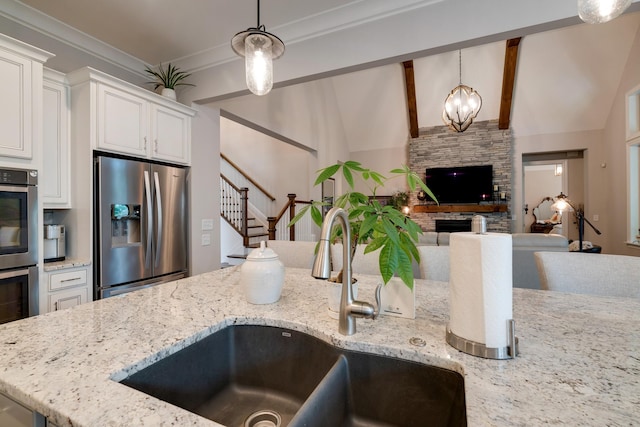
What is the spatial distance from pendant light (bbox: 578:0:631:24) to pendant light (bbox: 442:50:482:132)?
4555 millimetres

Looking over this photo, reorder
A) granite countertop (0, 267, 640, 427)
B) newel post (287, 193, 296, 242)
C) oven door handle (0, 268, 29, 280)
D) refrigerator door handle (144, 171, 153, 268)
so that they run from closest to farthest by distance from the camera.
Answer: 1. granite countertop (0, 267, 640, 427)
2. oven door handle (0, 268, 29, 280)
3. refrigerator door handle (144, 171, 153, 268)
4. newel post (287, 193, 296, 242)

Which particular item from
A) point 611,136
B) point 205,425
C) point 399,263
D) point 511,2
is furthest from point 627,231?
point 205,425

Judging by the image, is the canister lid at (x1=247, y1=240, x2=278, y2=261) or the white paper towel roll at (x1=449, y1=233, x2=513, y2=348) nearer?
the white paper towel roll at (x1=449, y1=233, x2=513, y2=348)

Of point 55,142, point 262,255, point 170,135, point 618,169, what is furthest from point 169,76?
point 618,169

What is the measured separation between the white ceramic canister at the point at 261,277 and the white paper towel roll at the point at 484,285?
2.14 feet

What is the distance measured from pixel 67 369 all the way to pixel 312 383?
62 cm

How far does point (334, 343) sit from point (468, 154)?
7456 mm

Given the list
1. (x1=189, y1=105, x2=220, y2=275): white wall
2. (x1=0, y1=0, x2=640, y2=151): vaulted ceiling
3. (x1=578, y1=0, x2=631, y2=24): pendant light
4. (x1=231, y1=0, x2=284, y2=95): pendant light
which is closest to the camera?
(x1=578, y1=0, x2=631, y2=24): pendant light

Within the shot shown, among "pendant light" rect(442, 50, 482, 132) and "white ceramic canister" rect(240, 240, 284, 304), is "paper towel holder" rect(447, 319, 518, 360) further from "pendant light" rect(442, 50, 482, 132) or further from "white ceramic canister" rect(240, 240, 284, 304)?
"pendant light" rect(442, 50, 482, 132)

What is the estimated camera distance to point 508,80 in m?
6.09

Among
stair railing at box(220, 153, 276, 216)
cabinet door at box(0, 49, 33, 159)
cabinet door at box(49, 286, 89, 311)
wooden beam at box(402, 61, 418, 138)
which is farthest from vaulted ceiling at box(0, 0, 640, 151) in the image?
stair railing at box(220, 153, 276, 216)

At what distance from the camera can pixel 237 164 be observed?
7191mm

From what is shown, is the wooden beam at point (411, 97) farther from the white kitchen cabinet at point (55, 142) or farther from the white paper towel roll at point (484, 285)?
the white paper towel roll at point (484, 285)

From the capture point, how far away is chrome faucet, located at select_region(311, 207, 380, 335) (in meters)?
0.70
